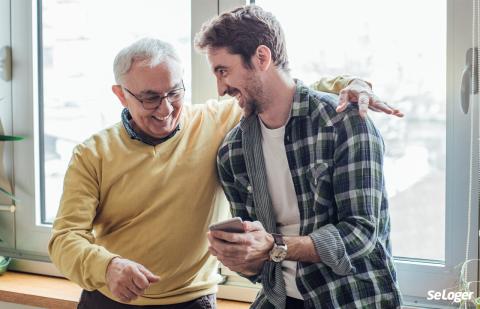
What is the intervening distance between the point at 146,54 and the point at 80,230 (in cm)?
50

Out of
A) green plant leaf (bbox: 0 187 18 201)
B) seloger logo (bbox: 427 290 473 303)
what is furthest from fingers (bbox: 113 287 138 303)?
green plant leaf (bbox: 0 187 18 201)

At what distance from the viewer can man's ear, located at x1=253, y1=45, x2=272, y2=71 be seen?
162cm

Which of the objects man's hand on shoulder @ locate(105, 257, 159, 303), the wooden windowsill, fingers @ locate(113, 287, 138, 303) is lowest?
the wooden windowsill

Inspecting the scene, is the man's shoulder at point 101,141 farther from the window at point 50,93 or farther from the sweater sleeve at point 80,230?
the window at point 50,93

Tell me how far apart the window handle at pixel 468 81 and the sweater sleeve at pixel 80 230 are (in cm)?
103

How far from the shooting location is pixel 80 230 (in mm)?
1768

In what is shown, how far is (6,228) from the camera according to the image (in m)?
2.61

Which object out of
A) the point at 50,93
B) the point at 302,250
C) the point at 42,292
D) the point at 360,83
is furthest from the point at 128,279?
the point at 50,93

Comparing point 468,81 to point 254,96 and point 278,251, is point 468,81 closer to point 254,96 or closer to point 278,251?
point 254,96

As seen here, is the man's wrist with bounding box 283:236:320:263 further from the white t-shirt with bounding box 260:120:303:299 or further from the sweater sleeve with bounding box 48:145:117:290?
the sweater sleeve with bounding box 48:145:117:290

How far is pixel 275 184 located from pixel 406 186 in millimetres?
482

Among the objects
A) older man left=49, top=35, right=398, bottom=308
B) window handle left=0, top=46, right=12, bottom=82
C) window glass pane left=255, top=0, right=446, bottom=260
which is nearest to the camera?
older man left=49, top=35, right=398, bottom=308

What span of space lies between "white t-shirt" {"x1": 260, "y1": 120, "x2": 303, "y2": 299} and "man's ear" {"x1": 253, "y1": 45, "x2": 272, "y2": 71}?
170mm

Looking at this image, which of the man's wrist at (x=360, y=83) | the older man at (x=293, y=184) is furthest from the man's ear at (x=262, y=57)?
the man's wrist at (x=360, y=83)
